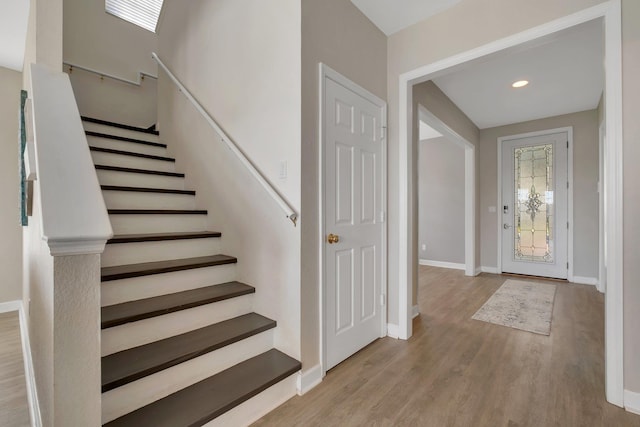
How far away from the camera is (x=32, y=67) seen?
167 cm

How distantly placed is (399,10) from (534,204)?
4.11 meters

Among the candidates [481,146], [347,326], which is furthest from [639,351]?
[481,146]

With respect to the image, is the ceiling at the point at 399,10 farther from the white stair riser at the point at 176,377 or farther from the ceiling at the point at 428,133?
the ceiling at the point at 428,133

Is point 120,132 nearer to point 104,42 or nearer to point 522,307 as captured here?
point 104,42

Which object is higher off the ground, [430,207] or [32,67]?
[32,67]

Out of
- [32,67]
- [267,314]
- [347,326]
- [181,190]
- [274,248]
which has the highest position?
[32,67]

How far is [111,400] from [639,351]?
2.71 metres

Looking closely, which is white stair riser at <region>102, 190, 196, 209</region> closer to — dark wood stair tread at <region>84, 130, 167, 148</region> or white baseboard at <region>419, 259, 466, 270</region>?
dark wood stair tread at <region>84, 130, 167, 148</region>

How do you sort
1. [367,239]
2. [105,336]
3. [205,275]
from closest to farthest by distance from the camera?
[105,336], [205,275], [367,239]

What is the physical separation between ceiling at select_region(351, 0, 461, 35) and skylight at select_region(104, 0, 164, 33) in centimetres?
360

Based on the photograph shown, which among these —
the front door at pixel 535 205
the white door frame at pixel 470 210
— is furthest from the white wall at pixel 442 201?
the front door at pixel 535 205

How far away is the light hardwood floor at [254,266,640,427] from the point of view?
1579mm

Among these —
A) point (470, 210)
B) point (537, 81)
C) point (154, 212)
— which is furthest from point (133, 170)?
point (470, 210)

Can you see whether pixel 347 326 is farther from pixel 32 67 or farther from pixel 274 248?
pixel 32 67
